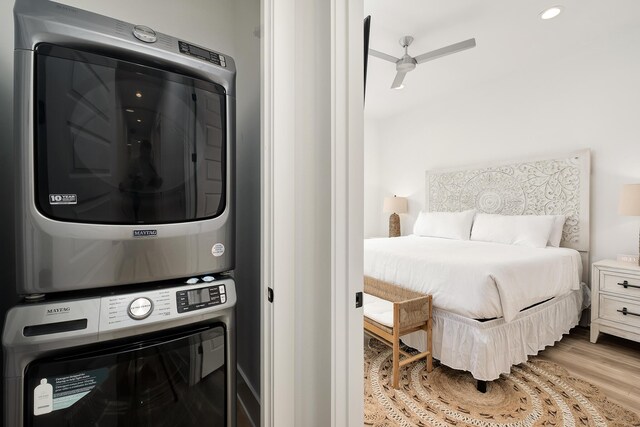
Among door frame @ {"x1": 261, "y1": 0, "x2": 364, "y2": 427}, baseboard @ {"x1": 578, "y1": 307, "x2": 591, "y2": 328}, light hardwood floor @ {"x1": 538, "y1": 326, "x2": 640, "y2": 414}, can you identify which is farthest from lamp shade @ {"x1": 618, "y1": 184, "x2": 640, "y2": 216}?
door frame @ {"x1": 261, "y1": 0, "x2": 364, "y2": 427}

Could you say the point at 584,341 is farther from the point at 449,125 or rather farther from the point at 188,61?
the point at 188,61

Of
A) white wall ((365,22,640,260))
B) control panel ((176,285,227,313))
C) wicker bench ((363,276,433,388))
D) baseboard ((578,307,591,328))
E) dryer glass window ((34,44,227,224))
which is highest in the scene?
white wall ((365,22,640,260))

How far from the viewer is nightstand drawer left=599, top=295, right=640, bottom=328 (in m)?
2.34

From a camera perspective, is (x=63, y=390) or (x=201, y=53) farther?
(x=201, y=53)

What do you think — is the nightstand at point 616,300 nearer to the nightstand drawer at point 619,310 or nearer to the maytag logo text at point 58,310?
the nightstand drawer at point 619,310

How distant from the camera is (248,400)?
1443 mm

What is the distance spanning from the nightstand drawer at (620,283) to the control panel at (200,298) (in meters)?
3.08

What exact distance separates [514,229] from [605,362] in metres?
1.33

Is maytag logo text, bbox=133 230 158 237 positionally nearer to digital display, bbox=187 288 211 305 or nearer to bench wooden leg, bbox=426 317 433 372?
digital display, bbox=187 288 211 305

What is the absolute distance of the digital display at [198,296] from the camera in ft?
2.86

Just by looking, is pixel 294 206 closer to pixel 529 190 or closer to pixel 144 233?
pixel 144 233

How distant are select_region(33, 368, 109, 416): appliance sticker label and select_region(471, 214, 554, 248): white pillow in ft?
11.4

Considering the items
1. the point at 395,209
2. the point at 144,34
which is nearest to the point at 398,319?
the point at 144,34

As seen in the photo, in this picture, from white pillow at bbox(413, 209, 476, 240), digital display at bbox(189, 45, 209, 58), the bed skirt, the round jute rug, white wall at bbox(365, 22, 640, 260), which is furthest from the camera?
white pillow at bbox(413, 209, 476, 240)
